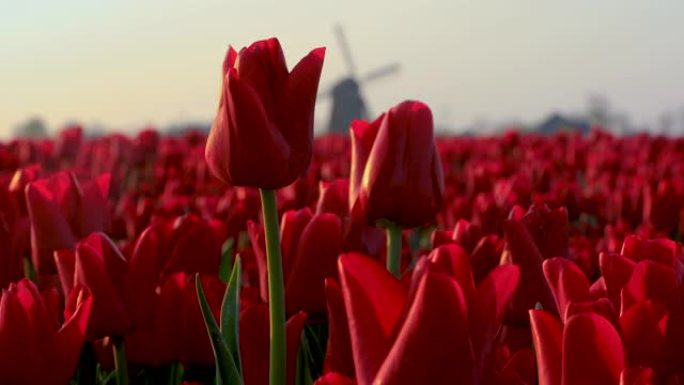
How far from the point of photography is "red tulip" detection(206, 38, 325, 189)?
1.55 m

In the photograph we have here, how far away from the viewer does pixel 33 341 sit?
155cm

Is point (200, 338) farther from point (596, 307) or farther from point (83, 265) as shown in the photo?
point (596, 307)

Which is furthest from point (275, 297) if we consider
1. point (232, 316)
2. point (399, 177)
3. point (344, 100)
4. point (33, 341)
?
point (344, 100)

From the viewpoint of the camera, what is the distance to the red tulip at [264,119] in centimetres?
155

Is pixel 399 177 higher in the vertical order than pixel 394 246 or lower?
higher

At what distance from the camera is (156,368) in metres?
1.96

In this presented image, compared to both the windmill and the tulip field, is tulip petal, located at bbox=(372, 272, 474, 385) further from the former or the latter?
the windmill

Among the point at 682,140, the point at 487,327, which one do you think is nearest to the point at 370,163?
the point at 487,327

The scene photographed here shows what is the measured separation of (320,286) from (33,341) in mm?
512

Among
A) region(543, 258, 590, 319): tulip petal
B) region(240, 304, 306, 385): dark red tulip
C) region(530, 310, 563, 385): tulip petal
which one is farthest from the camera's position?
region(240, 304, 306, 385): dark red tulip

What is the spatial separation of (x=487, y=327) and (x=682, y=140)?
7723 mm

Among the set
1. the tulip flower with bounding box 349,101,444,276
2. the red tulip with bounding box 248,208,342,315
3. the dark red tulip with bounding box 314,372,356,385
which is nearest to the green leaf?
the red tulip with bounding box 248,208,342,315

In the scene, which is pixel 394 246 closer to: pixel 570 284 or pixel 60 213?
pixel 570 284

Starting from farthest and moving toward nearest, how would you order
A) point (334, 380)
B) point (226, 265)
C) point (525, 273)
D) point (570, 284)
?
point (226, 265) → point (525, 273) → point (570, 284) → point (334, 380)
